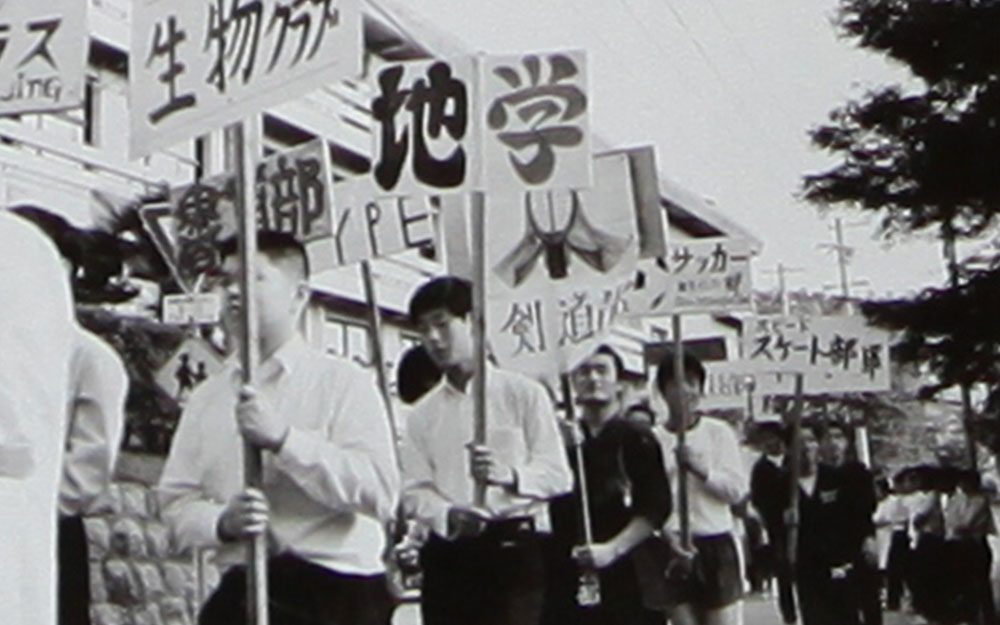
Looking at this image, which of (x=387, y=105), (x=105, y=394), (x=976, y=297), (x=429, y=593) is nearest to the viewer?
(x=105, y=394)

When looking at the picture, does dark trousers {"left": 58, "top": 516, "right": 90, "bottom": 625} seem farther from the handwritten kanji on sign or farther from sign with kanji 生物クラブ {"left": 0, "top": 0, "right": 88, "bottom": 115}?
the handwritten kanji on sign

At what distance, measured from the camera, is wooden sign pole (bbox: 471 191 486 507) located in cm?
676

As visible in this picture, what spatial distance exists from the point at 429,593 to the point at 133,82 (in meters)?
1.94

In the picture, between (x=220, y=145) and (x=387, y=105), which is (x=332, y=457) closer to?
(x=387, y=105)

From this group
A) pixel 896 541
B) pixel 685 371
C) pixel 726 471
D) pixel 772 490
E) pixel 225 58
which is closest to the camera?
pixel 225 58

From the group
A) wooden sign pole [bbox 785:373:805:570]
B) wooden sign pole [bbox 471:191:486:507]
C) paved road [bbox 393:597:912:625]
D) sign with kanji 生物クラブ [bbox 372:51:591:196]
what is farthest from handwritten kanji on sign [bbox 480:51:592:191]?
paved road [bbox 393:597:912:625]

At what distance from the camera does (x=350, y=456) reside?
15.9 feet

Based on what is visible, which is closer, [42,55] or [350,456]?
[350,456]

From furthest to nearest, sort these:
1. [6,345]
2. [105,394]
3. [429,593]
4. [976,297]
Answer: [976,297], [429,593], [105,394], [6,345]

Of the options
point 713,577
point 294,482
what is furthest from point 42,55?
point 294,482

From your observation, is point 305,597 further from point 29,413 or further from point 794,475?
point 794,475

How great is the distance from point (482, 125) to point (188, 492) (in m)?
3.55

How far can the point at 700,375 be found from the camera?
9797mm

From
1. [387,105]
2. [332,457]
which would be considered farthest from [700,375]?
[332,457]
